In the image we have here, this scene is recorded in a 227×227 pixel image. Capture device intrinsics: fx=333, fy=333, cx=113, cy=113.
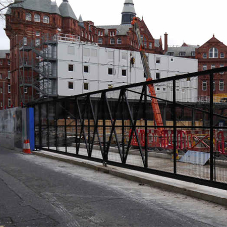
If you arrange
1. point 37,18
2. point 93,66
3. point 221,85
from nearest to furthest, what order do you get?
1. point 221,85
2. point 93,66
3. point 37,18

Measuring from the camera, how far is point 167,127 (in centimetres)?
832

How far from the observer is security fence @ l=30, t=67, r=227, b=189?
7.57 meters

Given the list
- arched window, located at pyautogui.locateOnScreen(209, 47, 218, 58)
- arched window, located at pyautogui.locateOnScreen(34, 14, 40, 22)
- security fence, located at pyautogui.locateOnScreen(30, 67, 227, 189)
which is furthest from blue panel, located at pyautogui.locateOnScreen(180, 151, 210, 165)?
arched window, located at pyautogui.locateOnScreen(209, 47, 218, 58)

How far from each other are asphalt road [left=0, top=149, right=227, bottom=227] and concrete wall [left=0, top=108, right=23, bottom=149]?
10.2 meters

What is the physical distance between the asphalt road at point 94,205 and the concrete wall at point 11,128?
10241mm

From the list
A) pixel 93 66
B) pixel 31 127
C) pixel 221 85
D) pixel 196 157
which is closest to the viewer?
pixel 221 85

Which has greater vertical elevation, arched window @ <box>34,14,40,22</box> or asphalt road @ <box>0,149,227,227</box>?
arched window @ <box>34,14,40,22</box>

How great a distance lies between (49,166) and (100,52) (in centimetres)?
4580

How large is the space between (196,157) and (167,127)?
1563mm

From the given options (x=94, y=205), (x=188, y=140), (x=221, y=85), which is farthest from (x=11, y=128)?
(x=221, y=85)

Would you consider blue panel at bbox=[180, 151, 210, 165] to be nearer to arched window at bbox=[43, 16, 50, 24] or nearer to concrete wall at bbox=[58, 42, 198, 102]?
concrete wall at bbox=[58, 42, 198, 102]

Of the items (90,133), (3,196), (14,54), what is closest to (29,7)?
(14,54)

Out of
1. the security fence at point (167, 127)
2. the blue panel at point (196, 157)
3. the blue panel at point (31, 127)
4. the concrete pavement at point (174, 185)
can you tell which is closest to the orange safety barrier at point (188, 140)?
the security fence at point (167, 127)

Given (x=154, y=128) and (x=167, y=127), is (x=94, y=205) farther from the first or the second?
(x=154, y=128)
